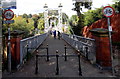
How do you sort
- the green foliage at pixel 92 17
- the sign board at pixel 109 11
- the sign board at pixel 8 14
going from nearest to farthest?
the sign board at pixel 109 11 → the sign board at pixel 8 14 → the green foliage at pixel 92 17

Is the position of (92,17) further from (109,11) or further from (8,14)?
(8,14)

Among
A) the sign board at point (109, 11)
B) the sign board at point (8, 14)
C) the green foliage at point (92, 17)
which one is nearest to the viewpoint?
the sign board at point (109, 11)

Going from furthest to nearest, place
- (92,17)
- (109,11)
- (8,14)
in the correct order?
(92,17), (8,14), (109,11)

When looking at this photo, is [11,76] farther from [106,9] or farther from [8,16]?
[106,9]

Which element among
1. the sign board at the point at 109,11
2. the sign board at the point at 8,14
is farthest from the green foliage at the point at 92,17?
the sign board at the point at 8,14

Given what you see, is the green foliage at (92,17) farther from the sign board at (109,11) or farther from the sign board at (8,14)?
the sign board at (8,14)

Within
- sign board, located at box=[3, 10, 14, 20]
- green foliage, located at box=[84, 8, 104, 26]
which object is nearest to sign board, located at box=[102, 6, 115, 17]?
sign board, located at box=[3, 10, 14, 20]

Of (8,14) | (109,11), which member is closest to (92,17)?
(109,11)

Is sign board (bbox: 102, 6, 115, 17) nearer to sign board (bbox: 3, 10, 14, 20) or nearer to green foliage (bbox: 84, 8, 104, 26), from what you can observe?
sign board (bbox: 3, 10, 14, 20)

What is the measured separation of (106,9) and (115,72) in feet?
7.54

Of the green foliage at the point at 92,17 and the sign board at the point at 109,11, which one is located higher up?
the green foliage at the point at 92,17

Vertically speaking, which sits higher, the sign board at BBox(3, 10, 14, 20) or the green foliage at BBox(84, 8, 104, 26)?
the green foliage at BBox(84, 8, 104, 26)

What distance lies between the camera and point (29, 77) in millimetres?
3998

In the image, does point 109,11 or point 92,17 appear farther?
point 92,17
